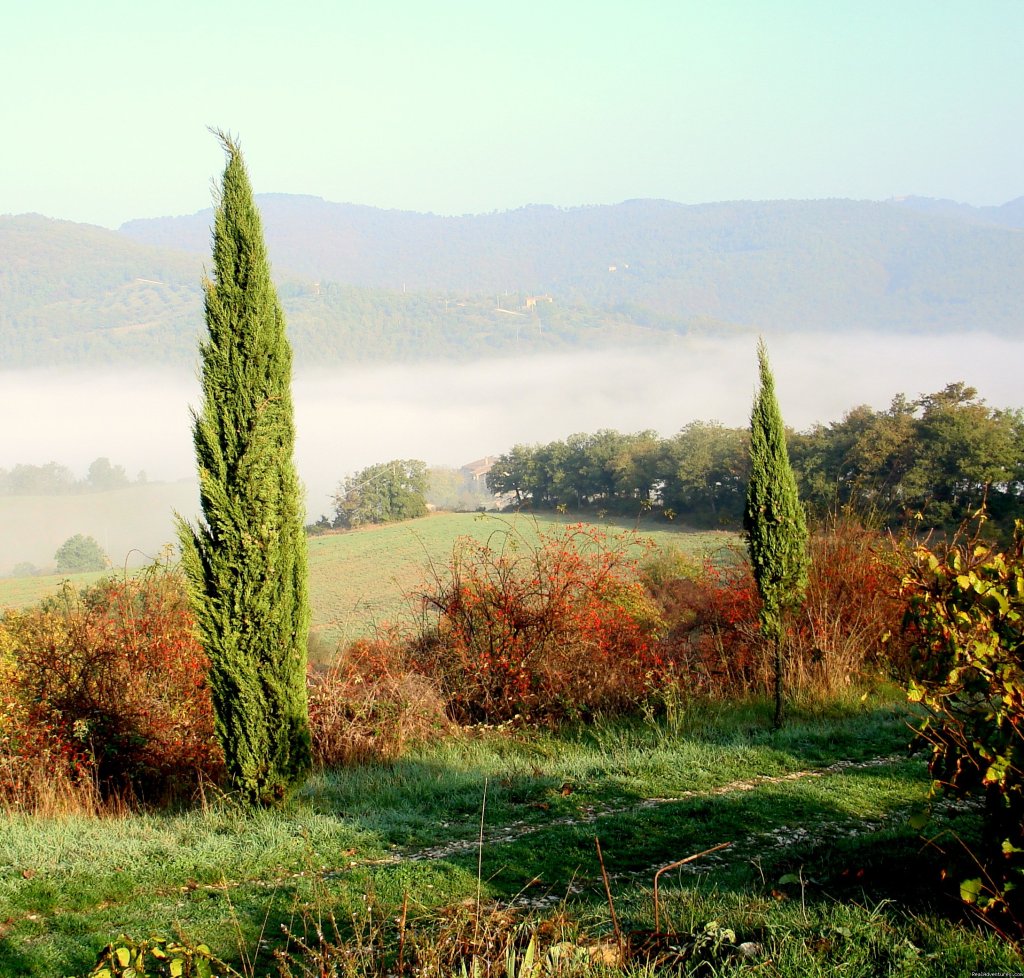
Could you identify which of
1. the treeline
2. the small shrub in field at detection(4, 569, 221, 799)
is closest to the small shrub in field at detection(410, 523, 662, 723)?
the treeline

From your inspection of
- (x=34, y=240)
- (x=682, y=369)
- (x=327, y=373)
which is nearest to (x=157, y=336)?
(x=327, y=373)

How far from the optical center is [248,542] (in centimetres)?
755

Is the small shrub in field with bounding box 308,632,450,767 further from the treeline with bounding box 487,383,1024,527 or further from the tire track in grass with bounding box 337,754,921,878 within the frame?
the treeline with bounding box 487,383,1024,527

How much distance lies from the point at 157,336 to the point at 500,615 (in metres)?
172

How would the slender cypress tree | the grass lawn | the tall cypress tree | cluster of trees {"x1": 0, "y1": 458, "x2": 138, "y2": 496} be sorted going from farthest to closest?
1. cluster of trees {"x1": 0, "y1": 458, "x2": 138, "y2": 496}
2. the slender cypress tree
3. the tall cypress tree
4. the grass lawn

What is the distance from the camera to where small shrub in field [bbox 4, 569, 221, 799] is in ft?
32.9

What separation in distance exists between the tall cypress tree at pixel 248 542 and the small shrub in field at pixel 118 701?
2.16 meters

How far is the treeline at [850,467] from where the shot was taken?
21688mm

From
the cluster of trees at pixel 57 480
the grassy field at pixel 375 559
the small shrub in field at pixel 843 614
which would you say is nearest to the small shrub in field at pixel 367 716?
the small shrub in field at pixel 843 614

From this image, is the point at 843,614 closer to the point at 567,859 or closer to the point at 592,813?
the point at 592,813

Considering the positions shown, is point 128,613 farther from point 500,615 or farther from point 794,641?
point 794,641

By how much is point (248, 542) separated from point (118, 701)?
4.18 metres

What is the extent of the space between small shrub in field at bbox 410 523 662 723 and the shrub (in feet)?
25.3

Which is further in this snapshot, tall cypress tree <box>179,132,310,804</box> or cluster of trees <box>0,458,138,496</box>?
cluster of trees <box>0,458,138,496</box>
